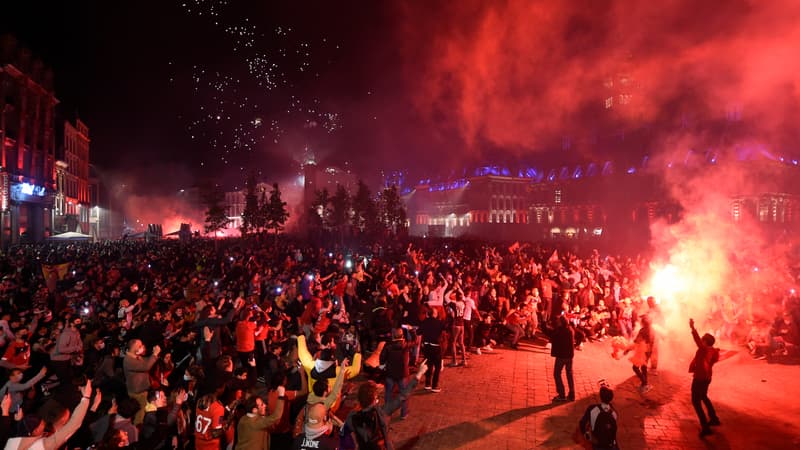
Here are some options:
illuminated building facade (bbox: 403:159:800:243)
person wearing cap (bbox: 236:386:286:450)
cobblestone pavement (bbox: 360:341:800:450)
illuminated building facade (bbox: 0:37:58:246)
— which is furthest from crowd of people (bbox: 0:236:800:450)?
illuminated building facade (bbox: 0:37:58:246)

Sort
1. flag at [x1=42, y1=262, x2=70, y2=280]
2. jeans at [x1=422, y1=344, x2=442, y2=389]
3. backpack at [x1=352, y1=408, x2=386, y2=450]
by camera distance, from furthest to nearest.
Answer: flag at [x1=42, y1=262, x2=70, y2=280], jeans at [x1=422, y1=344, x2=442, y2=389], backpack at [x1=352, y1=408, x2=386, y2=450]

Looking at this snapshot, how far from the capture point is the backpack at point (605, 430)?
14.9 feet

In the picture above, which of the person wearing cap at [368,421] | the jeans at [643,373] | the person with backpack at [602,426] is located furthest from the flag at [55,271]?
the jeans at [643,373]

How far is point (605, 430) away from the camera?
4.55 meters

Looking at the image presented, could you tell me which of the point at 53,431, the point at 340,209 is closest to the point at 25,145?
the point at 340,209

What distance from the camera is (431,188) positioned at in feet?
284

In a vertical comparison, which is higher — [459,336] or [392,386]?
[459,336]

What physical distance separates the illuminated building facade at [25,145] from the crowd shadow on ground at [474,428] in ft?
127

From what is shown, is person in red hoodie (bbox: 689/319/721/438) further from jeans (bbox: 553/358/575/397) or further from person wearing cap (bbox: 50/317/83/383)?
person wearing cap (bbox: 50/317/83/383)

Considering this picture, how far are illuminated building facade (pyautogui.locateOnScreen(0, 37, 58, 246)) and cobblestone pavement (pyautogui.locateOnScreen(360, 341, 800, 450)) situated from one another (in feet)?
126

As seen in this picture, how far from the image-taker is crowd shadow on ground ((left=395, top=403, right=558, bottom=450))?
20.2 feet

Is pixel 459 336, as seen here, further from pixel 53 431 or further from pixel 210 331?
pixel 53 431

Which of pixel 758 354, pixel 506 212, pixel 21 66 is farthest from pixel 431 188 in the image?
pixel 758 354

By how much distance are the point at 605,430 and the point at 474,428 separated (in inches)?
93.6
